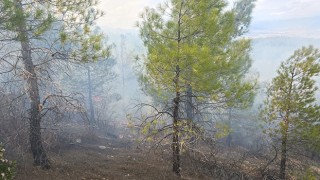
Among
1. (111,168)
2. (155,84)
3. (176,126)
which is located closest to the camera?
(176,126)

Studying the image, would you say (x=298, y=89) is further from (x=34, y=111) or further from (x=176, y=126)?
(x=34, y=111)

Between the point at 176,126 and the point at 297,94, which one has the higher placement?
the point at 297,94

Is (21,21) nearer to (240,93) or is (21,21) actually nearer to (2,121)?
(2,121)

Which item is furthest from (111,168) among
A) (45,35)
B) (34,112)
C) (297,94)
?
(297,94)

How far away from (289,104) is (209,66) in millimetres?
4192

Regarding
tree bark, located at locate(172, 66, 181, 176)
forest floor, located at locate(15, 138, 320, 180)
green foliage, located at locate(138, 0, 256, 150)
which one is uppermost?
green foliage, located at locate(138, 0, 256, 150)

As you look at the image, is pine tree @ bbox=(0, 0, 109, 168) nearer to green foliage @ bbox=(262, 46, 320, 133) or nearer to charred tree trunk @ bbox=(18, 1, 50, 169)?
charred tree trunk @ bbox=(18, 1, 50, 169)

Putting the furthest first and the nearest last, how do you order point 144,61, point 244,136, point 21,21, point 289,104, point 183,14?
1. point 244,136
2. point 289,104
3. point 144,61
4. point 183,14
5. point 21,21

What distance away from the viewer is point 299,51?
10.7 meters

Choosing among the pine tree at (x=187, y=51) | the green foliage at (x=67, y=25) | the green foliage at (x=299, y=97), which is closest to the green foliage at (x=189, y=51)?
the pine tree at (x=187, y=51)

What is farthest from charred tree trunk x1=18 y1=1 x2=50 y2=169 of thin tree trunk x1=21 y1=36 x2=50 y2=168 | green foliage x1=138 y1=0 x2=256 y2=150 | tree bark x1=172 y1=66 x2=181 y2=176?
tree bark x1=172 y1=66 x2=181 y2=176

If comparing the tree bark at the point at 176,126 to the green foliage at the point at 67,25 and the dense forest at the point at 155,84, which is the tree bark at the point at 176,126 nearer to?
the dense forest at the point at 155,84

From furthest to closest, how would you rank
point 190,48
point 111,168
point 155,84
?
point 111,168
point 155,84
point 190,48

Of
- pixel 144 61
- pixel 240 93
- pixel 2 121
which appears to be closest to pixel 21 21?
pixel 144 61
